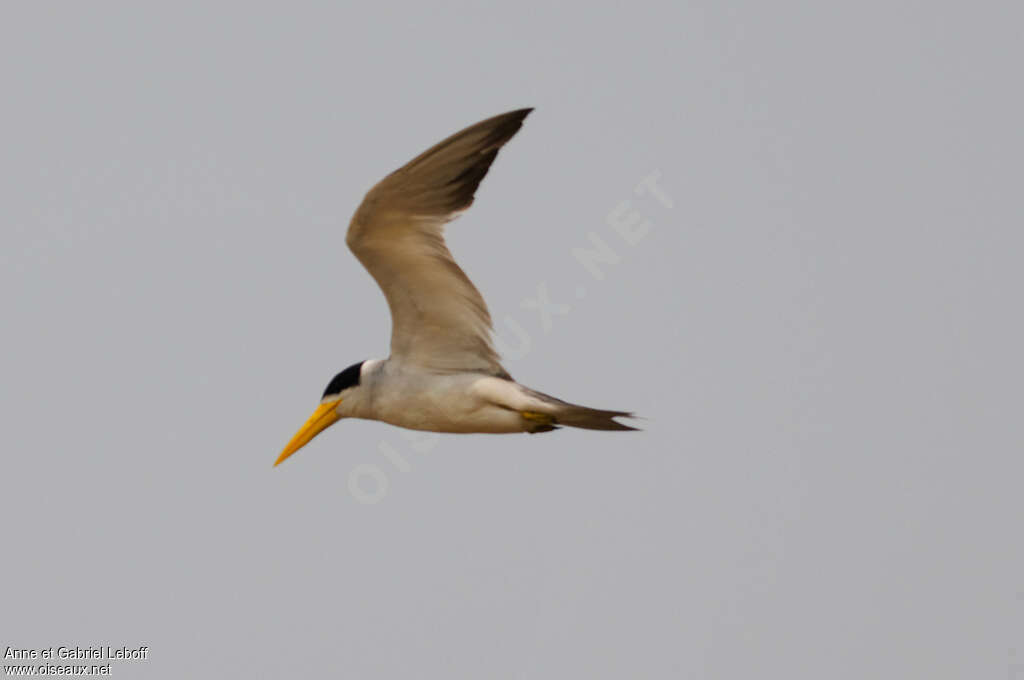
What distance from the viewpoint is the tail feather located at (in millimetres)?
9664

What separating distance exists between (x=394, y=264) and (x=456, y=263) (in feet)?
1.30

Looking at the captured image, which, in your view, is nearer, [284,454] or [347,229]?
[347,229]

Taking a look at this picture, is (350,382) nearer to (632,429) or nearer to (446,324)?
(446,324)

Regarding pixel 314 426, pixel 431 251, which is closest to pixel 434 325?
pixel 431 251

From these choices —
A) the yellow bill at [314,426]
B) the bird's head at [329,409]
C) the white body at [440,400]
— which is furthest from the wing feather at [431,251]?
the yellow bill at [314,426]

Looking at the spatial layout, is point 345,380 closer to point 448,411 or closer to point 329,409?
point 329,409

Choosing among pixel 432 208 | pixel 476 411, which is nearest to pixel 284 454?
pixel 476 411

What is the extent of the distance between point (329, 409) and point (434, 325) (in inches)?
39.9

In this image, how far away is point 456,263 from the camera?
9906 millimetres

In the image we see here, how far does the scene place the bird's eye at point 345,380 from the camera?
10.5m

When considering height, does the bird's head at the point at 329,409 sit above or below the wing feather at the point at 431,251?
below

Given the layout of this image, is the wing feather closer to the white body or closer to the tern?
the tern

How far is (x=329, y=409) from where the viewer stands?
10656mm

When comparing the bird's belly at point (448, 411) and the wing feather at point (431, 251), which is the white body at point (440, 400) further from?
the wing feather at point (431, 251)
